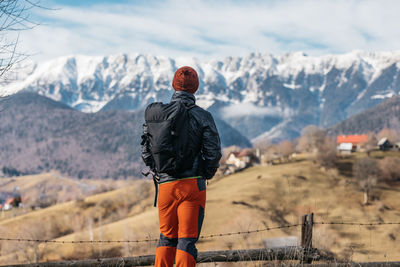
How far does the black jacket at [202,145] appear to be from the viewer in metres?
4.52

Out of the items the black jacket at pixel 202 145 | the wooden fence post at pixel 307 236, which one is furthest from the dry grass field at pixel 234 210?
the black jacket at pixel 202 145

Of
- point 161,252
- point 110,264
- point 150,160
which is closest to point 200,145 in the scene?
point 150,160

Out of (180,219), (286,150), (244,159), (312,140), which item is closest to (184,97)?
(180,219)

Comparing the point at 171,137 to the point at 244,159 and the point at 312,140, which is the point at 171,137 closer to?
the point at 244,159

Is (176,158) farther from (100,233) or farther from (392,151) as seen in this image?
(392,151)

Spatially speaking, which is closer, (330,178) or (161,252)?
(161,252)

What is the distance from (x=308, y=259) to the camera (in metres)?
6.09

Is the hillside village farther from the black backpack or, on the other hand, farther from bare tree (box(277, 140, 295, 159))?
the black backpack

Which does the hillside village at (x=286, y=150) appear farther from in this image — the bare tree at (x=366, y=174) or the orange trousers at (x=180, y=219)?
the orange trousers at (x=180, y=219)

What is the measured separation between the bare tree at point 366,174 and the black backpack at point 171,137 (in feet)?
311

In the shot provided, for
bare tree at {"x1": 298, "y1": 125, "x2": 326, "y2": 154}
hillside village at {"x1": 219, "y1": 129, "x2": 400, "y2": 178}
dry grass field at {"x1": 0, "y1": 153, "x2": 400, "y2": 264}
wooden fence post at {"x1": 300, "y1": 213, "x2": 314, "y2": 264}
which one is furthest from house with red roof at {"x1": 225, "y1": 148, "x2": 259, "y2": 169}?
wooden fence post at {"x1": 300, "y1": 213, "x2": 314, "y2": 264}

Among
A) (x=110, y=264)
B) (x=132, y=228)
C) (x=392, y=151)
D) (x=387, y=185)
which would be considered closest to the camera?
(x=110, y=264)

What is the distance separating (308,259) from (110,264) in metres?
3.21

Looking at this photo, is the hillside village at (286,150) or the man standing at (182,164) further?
the hillside village at (286,150)
